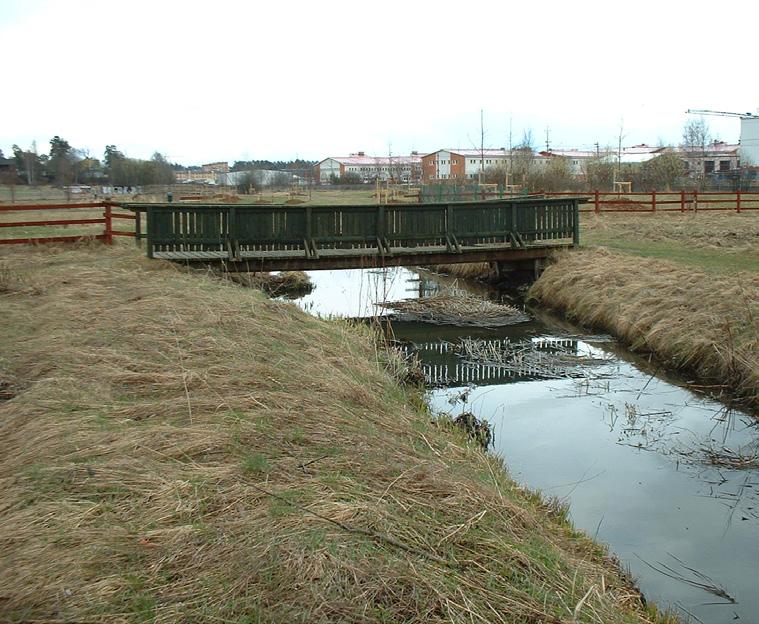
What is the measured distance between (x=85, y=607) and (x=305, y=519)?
1.14 m

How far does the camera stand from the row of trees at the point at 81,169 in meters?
62.7

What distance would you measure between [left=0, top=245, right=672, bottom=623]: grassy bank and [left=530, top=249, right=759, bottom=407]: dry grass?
4566mm

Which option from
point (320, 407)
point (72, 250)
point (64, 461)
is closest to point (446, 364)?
point (320, 407)

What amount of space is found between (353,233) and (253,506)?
12.8 meters

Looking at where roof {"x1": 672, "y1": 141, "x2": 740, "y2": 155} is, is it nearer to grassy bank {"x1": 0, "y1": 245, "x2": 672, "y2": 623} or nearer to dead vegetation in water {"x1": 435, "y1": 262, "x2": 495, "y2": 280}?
dead vegetation in water {"x1": 435, "y1": 262, "x2": 495, "y2": 280}

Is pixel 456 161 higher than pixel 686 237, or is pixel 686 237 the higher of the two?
pixel 456 161

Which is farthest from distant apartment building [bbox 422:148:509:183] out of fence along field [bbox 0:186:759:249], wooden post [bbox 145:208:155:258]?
wooden post [bbox 145:208:155:258]

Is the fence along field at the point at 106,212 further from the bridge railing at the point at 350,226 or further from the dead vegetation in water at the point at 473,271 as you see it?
the dead vegetation in water at the point at 473,271

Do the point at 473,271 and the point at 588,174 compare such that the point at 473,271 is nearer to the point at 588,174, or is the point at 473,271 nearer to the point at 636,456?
the point at 636,456

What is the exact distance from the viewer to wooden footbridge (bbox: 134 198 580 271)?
16.0 metres

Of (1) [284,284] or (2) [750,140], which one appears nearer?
(1) [284,284]

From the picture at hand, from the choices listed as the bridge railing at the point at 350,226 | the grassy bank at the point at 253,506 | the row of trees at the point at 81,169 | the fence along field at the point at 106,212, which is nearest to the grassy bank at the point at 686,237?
the fence along field at the point at 106,212

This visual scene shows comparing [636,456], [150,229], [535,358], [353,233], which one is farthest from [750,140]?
[636,456]

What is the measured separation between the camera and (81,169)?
221 ft
